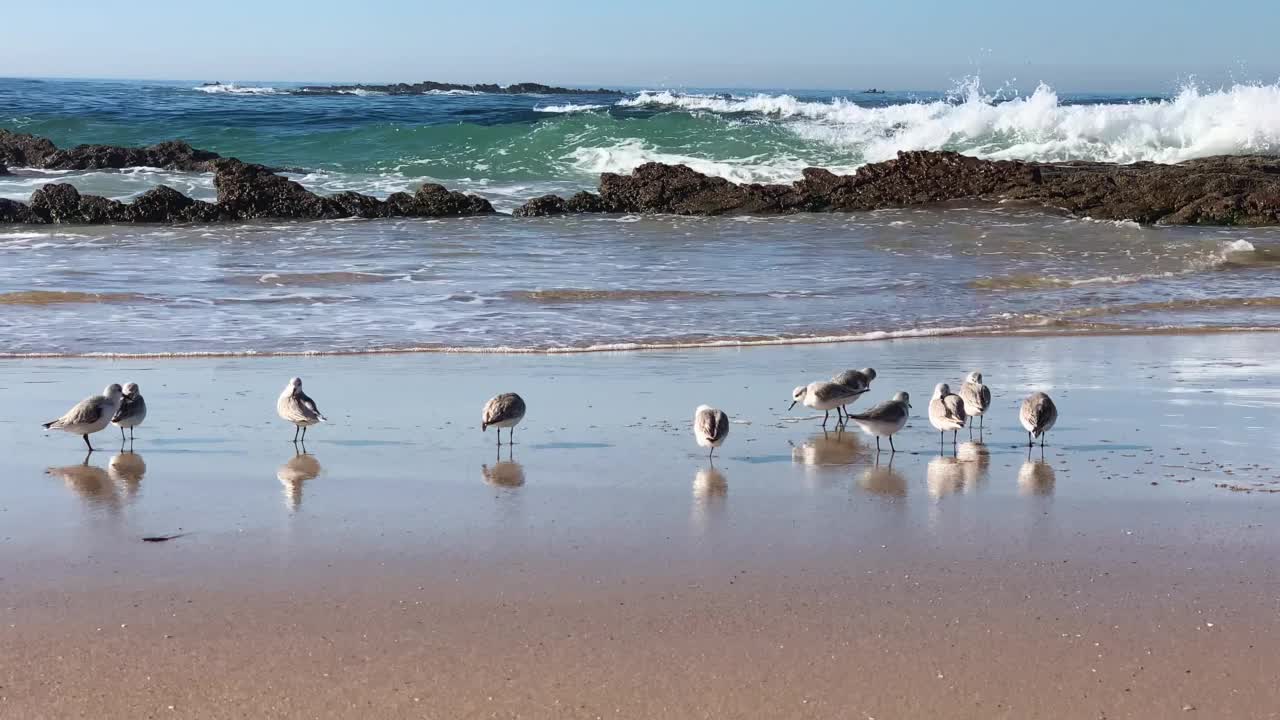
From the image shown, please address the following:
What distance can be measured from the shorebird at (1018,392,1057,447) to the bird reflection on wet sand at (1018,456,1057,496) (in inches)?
8.5

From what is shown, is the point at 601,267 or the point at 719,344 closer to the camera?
the point at 719,344

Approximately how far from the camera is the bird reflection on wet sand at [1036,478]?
656 cm

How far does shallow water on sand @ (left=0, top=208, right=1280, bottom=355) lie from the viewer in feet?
40.1

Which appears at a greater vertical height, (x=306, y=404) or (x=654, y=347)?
(x=306, y=404)

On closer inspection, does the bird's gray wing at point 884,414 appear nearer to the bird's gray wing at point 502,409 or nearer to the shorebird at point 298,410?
the bird's gray wing at point 502,409

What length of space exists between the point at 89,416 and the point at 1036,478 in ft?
15.8

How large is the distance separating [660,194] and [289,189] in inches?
234

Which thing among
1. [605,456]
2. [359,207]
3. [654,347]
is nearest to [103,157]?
[359,207]

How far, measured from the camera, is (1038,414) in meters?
7.40

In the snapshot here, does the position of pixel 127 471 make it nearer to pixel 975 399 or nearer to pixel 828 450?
pixel 828 450

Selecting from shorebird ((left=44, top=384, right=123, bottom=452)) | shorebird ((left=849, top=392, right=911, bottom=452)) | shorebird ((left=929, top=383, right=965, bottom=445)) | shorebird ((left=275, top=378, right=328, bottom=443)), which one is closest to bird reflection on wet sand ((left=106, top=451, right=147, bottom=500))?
shorebird ((left=44, top=384, right=123, bottom=452))

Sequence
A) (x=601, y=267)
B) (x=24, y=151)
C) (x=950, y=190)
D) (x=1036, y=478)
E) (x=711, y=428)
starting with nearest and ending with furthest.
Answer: (x=1036, y=478) < (x=711, y=428) < (x=601, y=267) < (x=950, y=190) < (x=24, y=151)

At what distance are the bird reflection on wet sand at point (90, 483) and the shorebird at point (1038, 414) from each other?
4.50 meters

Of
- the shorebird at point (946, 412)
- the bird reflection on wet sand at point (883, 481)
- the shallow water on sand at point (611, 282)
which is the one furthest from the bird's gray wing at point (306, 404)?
the shallow water on sand at point (611, 282)
